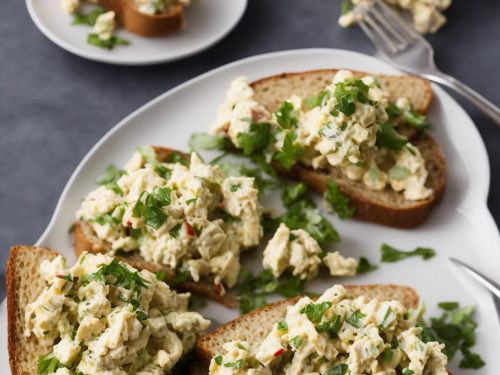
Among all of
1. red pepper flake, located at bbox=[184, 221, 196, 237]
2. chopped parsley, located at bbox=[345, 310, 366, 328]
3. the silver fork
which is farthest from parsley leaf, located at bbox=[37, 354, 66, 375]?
the silver fork

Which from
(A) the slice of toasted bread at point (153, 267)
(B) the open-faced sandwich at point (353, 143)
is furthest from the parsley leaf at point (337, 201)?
(A) the slice of toasted bread at point (153, 267)

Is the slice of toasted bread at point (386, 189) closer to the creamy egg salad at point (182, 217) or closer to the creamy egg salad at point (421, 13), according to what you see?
the creamy egg salad at point (182, 217)

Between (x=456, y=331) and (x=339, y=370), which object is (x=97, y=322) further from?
(x=456, y=331)

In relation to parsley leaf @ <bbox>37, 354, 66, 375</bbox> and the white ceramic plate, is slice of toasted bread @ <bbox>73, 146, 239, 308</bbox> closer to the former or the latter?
parsley leaf @ <bbox>37, 354, 66, 375</bbox>

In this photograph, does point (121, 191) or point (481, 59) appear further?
point (481, 59)

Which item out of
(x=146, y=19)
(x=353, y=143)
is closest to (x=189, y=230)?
(x=353, y=143)

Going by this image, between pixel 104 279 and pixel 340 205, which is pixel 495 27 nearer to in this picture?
pixel 340 205

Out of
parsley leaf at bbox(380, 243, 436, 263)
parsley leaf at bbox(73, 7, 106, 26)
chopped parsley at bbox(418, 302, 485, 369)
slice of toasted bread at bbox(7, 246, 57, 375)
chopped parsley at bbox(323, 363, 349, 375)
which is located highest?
parsley leaf at bbox(73, 7, 106, 26)

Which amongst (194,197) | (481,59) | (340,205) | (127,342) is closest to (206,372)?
(127,342)
